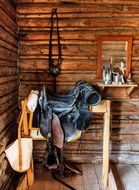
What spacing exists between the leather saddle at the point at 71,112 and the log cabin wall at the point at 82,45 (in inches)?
25.7

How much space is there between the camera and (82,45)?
3.49m

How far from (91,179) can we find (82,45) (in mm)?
1871

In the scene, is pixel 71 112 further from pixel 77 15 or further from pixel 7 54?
pixel 77 15

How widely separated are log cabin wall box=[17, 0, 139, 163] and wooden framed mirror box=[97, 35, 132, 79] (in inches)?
3.0

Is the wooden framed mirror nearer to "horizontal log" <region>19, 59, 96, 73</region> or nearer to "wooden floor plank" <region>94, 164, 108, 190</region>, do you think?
"horizontal log" <region>19, 59, 96, 73</region>

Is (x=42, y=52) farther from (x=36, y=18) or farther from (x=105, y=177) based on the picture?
(x=105, y=177)

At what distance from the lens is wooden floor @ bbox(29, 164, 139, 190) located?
302cm

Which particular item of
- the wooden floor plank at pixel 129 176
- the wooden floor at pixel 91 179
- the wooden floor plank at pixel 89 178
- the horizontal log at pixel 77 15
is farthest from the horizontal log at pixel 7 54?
the wooden floor plank at pixel 129 176

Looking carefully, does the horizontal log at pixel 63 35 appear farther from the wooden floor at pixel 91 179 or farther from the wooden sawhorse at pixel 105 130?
the wooden floor at pixel 91 179

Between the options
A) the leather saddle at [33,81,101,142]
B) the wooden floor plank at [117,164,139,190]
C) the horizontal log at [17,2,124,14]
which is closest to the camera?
the leather saddle at [33,81,101,142]

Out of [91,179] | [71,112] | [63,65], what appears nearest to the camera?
[71,112]

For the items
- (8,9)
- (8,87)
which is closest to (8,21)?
(8,9)

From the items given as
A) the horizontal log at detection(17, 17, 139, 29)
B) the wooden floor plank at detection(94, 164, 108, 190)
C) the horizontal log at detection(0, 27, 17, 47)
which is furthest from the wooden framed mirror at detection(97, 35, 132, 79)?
the wooden floor plank at detection(94, 164, 108, 190)

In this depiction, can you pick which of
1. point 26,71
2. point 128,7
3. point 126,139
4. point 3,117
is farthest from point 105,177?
point 128,7
